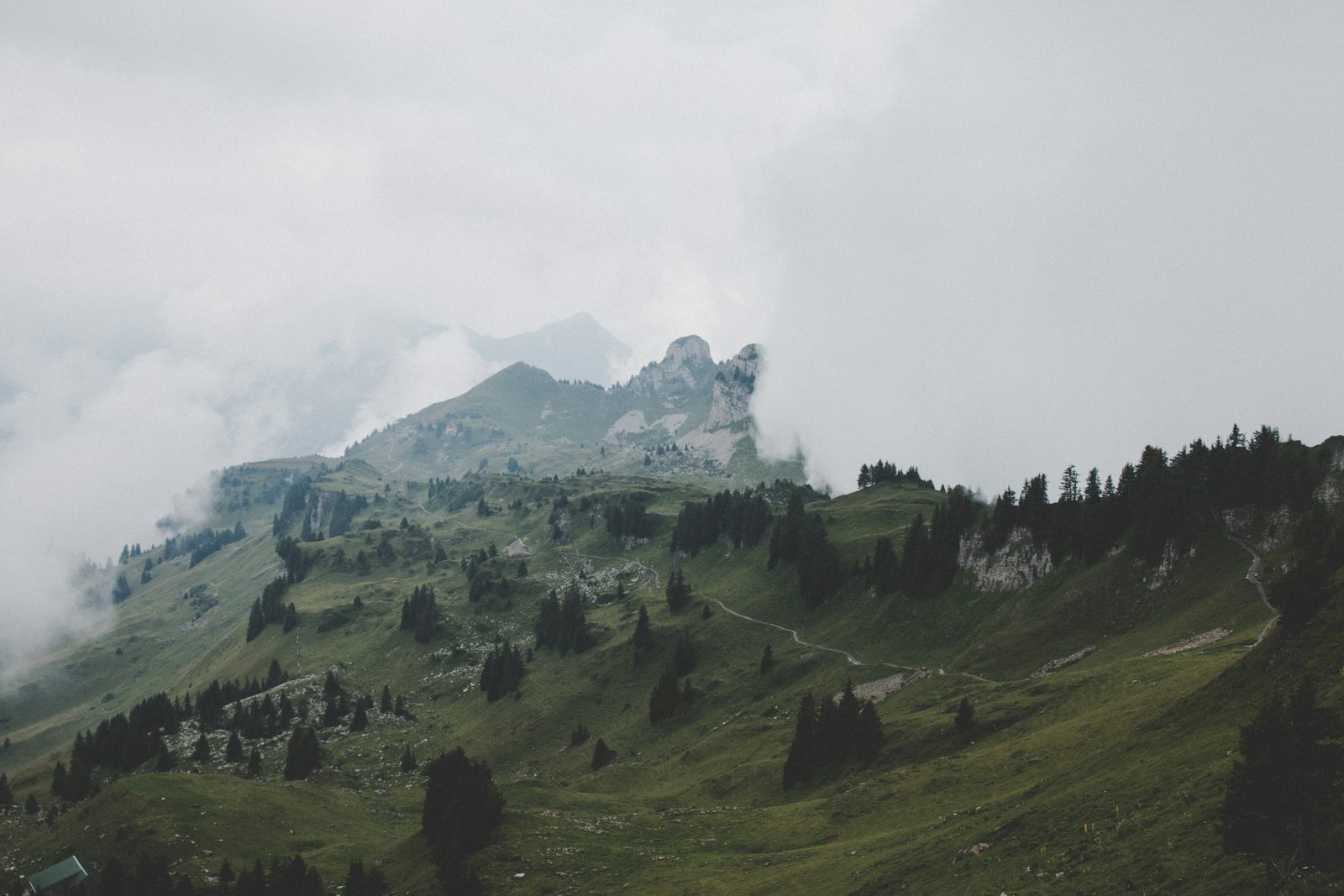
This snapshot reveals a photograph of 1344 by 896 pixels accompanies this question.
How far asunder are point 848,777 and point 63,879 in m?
77.1

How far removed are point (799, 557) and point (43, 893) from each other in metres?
135

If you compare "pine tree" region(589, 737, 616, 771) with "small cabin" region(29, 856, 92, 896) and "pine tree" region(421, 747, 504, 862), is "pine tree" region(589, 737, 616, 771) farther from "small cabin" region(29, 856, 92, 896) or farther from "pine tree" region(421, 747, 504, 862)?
"small cabin" region(29, 856, 92, 896)

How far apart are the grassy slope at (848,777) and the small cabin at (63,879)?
374 cm

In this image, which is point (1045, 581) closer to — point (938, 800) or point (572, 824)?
A: point (938, 800)

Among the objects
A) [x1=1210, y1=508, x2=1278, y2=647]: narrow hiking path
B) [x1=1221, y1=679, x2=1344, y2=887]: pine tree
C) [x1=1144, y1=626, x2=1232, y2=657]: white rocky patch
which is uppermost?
[x1=1221, y1=679, x2=1344, y2=887]: pine tree

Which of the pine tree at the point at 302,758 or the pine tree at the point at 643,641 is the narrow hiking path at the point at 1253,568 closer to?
the pine tree at the point at 643,641

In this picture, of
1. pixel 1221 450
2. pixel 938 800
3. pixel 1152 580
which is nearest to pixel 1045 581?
pixel 1152 580

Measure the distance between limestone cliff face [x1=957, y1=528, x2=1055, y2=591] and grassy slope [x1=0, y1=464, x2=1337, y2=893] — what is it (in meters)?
3.26

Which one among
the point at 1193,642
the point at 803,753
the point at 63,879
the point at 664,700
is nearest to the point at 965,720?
the point at 803,753

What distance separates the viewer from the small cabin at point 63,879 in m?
72.4

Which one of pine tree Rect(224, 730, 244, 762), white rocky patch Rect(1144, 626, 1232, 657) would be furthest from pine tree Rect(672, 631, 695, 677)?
white rocky patch Rect(1144, 626, 1232, 657)

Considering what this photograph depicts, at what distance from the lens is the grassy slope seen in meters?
38.5

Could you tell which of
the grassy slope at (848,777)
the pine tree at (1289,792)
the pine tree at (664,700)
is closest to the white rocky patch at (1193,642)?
the grassy slope at (848,777)

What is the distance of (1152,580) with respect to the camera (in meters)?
97.9
